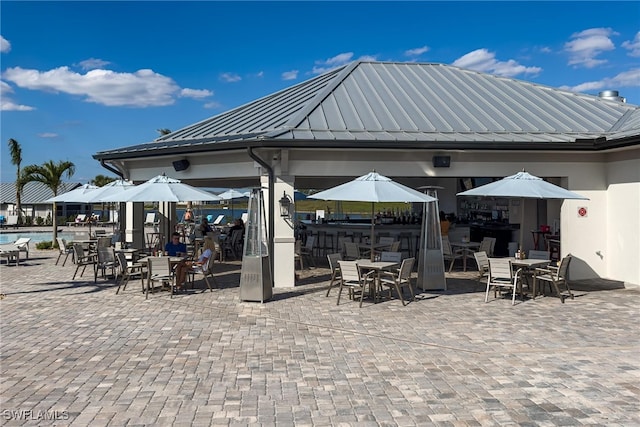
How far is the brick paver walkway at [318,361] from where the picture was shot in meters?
4.60

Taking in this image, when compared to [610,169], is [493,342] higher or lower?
lower

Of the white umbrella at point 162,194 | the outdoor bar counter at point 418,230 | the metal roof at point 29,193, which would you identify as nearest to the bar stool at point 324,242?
the outdoor bar counter at point 418,230

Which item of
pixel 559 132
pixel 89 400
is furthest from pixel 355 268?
pixel 559 132

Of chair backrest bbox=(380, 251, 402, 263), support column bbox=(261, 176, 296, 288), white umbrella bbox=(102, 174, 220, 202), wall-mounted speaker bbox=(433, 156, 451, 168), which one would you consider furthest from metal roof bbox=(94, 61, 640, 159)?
chair backrest bbox=(380, 251, 402, 263)

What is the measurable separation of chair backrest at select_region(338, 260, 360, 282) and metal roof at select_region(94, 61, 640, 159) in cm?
301

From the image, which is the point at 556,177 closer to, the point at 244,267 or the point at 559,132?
the point at 559,132

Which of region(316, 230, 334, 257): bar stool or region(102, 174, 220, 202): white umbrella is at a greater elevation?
region(102, 174, 220, 202): white umbrella

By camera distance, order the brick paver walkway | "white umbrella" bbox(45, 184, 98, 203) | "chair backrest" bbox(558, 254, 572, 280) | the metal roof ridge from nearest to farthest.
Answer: the brick paver walkway
"chair backrest" bbox(558, 254, 572, 280)
the metal roof ridge
"white umbrella" bbox(45, 184, 98, 203)

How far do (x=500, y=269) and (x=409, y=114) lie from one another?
554 centimetres

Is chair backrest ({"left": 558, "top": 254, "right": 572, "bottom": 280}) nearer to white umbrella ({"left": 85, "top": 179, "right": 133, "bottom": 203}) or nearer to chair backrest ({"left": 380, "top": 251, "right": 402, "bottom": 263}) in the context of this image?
chair backrest ({"left": 380, "top": 251, "right": 402, "bottom": 263})

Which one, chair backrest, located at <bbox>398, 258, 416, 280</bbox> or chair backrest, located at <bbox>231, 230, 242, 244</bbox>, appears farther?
chair backrest, located at <bbox>231, 230, 242, 244</bbox>

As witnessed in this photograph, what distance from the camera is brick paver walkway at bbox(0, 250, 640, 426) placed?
4602 mm

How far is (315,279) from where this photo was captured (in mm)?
12352

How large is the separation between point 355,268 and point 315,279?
3197 millimetres
